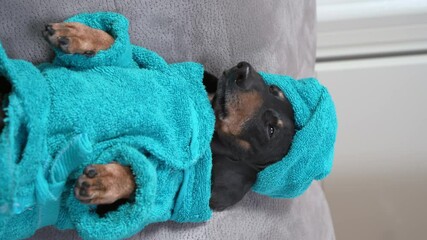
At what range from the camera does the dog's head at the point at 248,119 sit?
3.80 ft

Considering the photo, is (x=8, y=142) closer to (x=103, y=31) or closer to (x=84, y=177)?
(x=84, y=177)

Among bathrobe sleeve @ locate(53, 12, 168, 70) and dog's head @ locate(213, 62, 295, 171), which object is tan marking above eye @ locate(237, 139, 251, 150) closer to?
dog's head @ locate(213, 62, 295, 171)

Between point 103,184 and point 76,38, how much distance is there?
1.02ft

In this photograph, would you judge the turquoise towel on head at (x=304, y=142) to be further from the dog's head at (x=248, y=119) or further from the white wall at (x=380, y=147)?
the white wall at (x=380, y=147)

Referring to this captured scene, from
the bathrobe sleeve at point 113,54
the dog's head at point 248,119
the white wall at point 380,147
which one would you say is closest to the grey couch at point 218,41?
the bathrobe sleeve at point 113,54

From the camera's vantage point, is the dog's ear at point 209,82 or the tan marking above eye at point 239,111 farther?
the dog's ear at point 209,82

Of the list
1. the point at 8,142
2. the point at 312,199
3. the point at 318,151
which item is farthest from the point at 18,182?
the point at 312,199

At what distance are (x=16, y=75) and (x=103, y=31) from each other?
0.27 metres

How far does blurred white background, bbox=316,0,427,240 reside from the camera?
2006 millimetres

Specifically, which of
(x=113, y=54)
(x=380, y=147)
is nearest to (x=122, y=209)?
(x=113, y=54)

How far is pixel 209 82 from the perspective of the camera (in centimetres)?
128

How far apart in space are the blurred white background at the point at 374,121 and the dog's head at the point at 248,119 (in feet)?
3.08

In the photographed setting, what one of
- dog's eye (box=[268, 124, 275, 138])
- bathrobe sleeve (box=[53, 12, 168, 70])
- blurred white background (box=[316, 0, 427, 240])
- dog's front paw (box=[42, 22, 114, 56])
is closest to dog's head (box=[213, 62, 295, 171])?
dog's eye (box=[268, 124, 275, 138])

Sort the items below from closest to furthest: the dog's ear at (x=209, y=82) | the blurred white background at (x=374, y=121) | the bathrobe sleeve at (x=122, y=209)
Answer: the bathrobe sleeve at (x=122, y=209) → the dog's ear at (x=209, y=82) → the blurred white background at (x=374, y=121)
